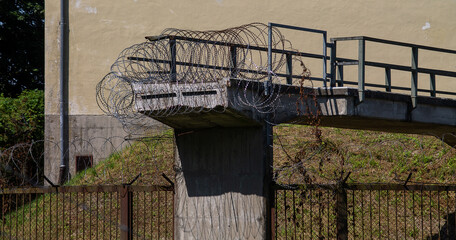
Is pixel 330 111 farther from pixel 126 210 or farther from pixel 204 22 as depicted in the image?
pixel 204 22

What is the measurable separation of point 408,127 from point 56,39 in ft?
38.9

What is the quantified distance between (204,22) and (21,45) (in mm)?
11438

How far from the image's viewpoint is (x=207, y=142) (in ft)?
39.7

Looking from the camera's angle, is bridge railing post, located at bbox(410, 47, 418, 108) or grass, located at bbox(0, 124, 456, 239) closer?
bridge railing post, located at bbox(410, 47, 418, 108)

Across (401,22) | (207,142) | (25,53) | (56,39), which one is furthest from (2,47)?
(207,142)

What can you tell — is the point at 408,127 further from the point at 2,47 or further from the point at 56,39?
the point at 2,47

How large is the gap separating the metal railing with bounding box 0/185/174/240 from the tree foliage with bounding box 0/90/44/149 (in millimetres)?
2343

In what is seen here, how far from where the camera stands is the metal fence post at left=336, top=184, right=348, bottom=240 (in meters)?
10.9

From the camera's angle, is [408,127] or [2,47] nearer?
[408,127]

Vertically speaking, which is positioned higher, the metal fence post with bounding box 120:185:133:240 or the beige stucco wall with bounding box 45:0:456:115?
the beige stucco wall with bounding box 45:0:456:115

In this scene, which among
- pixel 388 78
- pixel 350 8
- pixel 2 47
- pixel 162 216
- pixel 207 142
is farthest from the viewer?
pixel 2 47

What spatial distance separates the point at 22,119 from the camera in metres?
22.6

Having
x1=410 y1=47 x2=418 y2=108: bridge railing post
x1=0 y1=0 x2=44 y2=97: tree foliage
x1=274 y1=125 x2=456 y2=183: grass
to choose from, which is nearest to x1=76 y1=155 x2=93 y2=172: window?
x1=274 y1=125 x2=456 y2=183: grass

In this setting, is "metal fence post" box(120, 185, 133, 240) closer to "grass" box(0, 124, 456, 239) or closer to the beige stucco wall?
"grass" box(0, 124, 456, 239)
